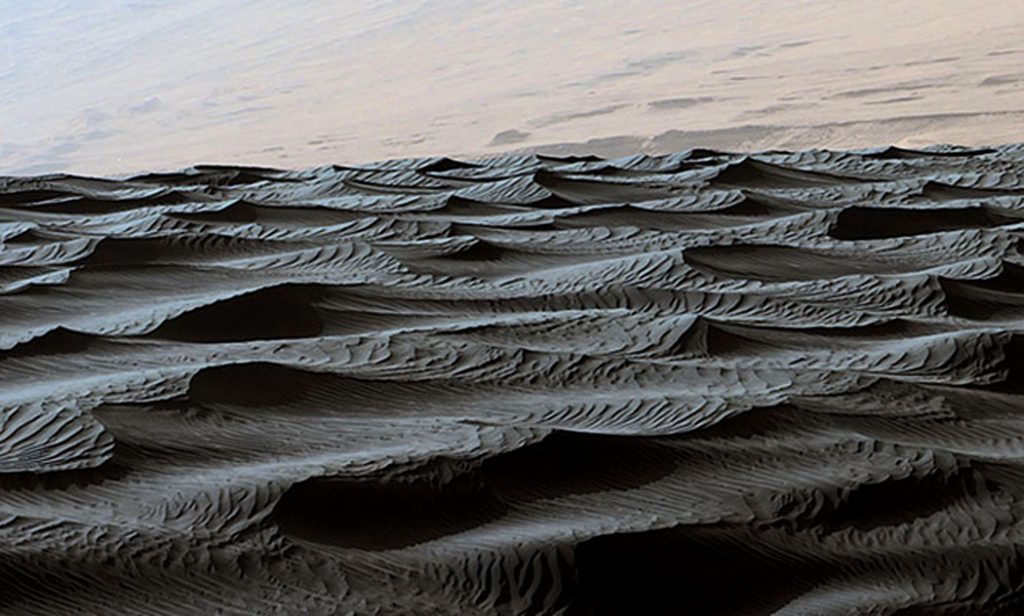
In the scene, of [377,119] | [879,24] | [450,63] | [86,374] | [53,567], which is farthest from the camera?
[450,63]

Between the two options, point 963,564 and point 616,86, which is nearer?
point 963,564

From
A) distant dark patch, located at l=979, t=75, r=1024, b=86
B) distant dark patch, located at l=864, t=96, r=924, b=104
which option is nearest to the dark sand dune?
distant dark patch, located at l=864, t=96, r=924, b=104

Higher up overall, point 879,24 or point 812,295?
point 812,295

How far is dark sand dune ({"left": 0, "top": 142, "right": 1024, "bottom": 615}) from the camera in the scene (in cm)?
45

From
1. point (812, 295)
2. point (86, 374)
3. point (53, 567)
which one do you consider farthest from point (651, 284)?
point (53, 567)

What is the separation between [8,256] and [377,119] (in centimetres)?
743

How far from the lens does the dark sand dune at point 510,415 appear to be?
45 centimetres

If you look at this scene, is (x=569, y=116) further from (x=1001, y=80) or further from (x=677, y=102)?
(x=1001, y=80)

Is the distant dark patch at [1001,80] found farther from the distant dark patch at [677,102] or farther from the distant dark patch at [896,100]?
the distant dark patch at [677,102]

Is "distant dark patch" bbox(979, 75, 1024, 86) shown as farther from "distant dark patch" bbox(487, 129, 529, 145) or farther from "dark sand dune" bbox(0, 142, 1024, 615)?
"dark sand dune" bbox(0, 142, 1024, 615)

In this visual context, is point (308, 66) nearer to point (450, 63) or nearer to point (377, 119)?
point (450, 63)

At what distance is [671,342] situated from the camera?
68cm

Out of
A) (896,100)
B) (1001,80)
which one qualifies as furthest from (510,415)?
(1001,80)

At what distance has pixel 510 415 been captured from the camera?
0.58 meters
